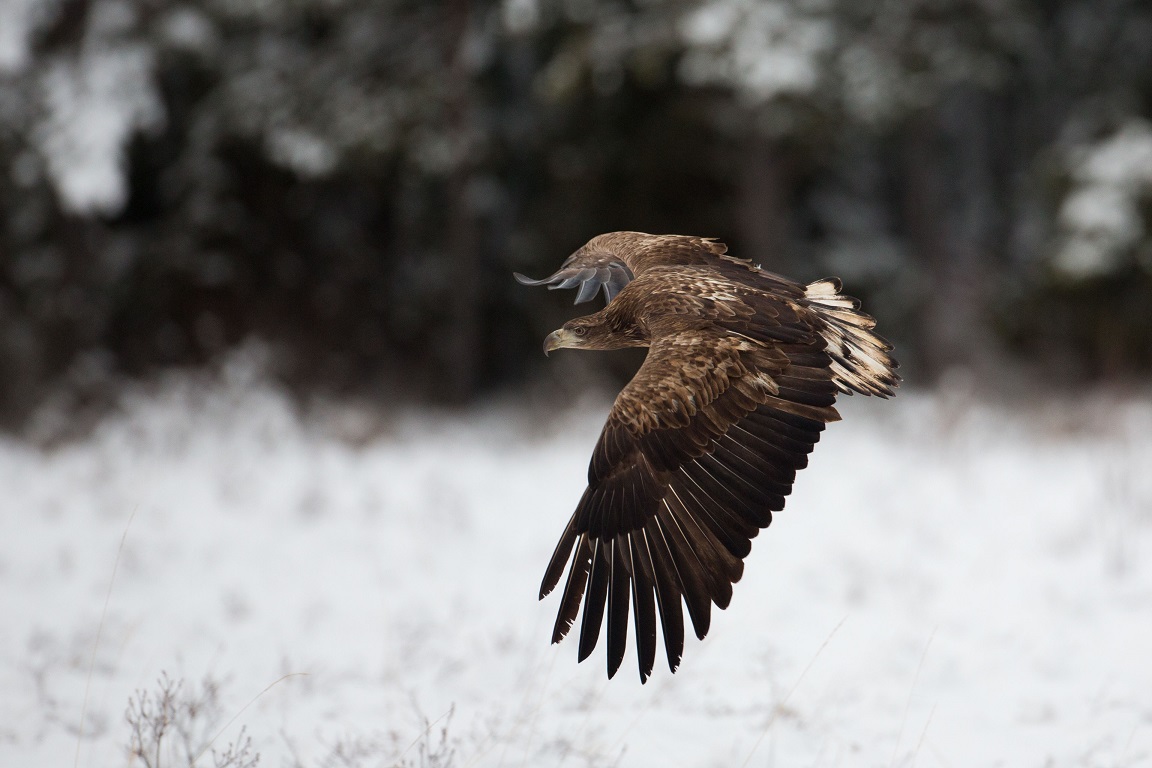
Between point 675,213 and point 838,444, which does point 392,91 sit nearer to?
point 675,213

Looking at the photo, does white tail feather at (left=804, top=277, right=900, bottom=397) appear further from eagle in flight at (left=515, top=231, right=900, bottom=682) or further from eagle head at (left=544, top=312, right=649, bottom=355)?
eagle head at (left=544, top=312, right=649, bottom=355)

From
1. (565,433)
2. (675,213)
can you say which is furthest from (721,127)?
(565,433)

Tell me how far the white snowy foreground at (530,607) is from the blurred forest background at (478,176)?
7.94 feet

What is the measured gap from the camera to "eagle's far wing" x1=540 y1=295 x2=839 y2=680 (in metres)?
2.62

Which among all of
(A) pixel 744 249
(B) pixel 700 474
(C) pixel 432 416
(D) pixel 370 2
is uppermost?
(D) pixel 370 2

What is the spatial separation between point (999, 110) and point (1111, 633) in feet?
56.7

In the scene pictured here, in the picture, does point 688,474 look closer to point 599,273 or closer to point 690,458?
point 690,458

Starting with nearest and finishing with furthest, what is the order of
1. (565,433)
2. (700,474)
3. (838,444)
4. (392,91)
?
(700,474) < (838,444) < (565,433) < (392,91)

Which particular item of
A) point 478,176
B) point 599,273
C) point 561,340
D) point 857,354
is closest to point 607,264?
point 599,273

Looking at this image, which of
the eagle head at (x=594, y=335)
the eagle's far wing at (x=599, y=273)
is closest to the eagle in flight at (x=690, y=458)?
the eagle head at (x=594, y=335)

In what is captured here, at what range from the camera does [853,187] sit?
1461 cm

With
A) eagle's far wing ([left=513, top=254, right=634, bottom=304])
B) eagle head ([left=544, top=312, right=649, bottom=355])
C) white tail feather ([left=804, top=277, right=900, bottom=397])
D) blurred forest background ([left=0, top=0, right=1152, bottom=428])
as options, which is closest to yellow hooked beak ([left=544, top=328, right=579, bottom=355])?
eagle head ([left=544, top=312, right=649, bottom=355])

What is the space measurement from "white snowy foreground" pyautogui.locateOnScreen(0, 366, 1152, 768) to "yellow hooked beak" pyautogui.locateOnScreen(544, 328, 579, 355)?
3.72 ft

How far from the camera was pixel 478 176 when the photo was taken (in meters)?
13.2
